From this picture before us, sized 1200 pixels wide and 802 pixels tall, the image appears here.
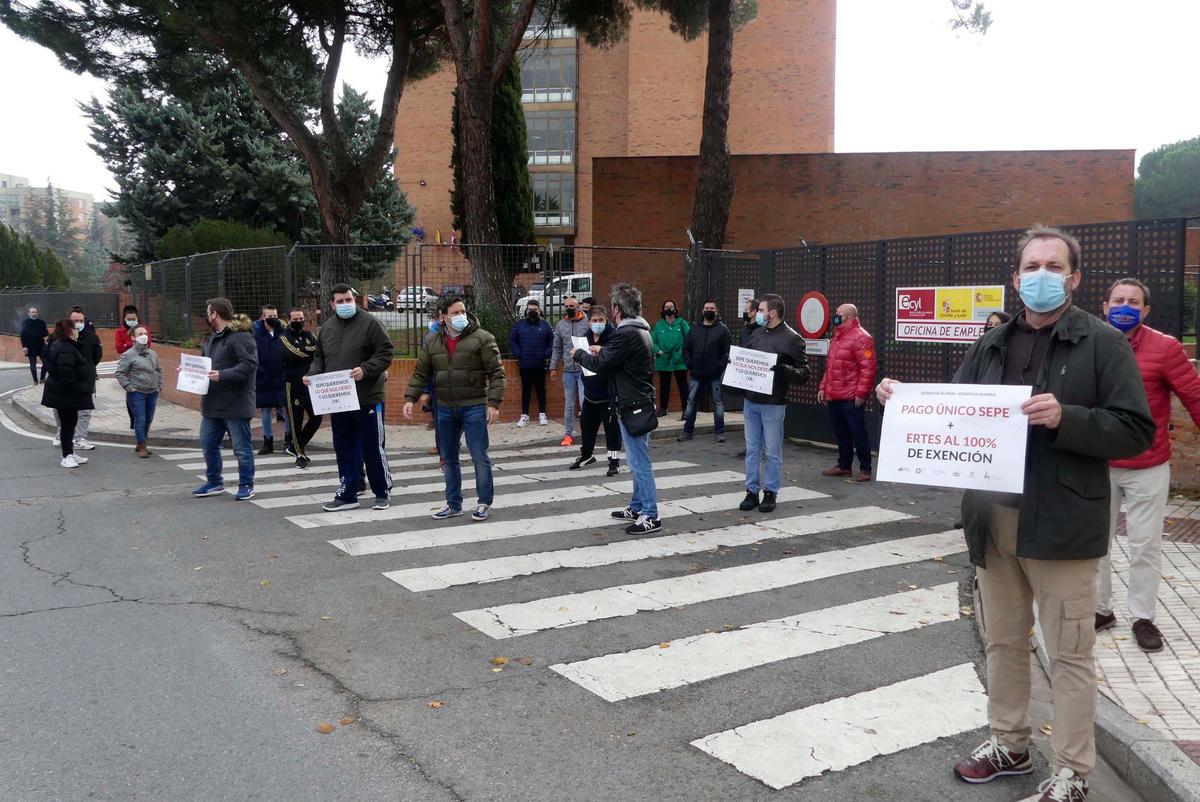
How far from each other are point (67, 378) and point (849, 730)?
35.4 feet

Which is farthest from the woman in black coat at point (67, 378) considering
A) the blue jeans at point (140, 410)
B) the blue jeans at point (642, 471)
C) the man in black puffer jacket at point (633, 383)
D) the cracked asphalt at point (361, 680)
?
Answer: the blue jeans at point (642, 471)

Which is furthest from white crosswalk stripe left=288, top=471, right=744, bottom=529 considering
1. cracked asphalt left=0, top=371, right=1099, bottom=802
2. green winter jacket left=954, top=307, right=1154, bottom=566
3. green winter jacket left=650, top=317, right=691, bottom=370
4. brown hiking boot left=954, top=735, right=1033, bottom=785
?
green winter jacket left=954, top=307, right=1154, bottom=566

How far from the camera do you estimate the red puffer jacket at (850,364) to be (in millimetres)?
10742

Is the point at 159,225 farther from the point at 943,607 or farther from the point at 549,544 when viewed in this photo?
the point at 943,607

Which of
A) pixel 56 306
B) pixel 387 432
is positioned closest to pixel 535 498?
pixel 387 432

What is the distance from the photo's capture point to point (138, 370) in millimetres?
12984

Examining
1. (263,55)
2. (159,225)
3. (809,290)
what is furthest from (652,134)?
(809,290)

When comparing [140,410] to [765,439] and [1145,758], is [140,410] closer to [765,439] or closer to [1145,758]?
[765,439]

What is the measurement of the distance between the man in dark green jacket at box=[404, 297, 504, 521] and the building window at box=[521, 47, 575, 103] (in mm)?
52974

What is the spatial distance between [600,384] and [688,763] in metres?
7.48

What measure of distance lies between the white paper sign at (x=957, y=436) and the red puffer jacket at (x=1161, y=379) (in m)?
1.87

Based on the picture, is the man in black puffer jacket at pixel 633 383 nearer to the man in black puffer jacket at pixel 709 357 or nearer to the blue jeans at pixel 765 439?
the blue jeans at pixel 765 439

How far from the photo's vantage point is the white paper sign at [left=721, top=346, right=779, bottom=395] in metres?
8.92

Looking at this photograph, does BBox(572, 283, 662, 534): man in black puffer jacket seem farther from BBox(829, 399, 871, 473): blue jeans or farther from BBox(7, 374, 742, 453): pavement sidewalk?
BBox(7, 374, 742, 453): pavement sidewalk
